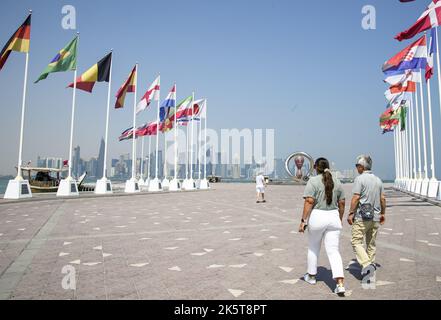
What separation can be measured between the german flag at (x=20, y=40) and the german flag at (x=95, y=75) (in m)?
3.48

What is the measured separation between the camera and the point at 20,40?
57.8 ft

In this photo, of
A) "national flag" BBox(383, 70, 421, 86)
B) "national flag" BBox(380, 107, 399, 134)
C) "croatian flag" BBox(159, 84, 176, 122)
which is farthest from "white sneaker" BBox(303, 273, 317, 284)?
"national flag" BBox(380, 107, 399, 134)

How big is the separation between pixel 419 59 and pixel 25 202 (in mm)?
22335

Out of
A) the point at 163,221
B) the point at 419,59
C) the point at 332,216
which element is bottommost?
the point at 163,221

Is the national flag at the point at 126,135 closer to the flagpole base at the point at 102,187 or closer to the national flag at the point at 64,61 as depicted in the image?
the flagpole base at the point at 102,187

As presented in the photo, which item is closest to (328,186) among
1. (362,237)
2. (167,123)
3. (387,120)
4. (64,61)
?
(362,237)

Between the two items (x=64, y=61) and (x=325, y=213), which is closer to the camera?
(x=325, y=213)

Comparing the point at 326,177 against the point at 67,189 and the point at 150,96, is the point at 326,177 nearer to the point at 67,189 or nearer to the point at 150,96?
the point at 67,189

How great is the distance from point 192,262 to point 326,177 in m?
2.84

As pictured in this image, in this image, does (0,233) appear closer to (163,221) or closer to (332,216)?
(163,221)

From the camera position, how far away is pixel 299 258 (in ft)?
19.7

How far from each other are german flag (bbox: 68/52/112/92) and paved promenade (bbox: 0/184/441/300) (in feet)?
41.4
